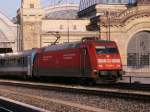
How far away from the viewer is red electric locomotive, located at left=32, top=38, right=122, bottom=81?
35656 millimetres

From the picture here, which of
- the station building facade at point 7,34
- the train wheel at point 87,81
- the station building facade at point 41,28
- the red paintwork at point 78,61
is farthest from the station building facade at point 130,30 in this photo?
the train wheel at point 87,81

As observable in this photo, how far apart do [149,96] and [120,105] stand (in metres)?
2.09

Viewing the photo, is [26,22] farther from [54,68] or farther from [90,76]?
[90,76]

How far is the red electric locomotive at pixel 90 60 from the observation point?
117 feet

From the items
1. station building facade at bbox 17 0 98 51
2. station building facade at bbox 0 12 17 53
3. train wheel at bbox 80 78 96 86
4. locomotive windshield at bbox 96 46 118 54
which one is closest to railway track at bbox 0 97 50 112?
train wheel at bbox 80 78 96 86

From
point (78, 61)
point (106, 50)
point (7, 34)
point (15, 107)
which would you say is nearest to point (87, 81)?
point (78, 61)

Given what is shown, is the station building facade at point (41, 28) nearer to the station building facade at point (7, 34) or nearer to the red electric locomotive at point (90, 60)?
the station building facade at point (7, 34)

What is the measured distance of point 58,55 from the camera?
4306 centimetres

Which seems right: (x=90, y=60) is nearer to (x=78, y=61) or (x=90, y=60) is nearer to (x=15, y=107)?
(x=78, y=61)

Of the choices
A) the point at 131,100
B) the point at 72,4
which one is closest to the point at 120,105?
the point at 131,100

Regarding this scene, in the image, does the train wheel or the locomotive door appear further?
the locomotive door

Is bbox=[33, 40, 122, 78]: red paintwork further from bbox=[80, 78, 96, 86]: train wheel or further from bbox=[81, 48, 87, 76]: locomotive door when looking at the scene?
bbox=[80, 78, 96, 86]: train wheel

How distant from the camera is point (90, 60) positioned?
36.0 meters

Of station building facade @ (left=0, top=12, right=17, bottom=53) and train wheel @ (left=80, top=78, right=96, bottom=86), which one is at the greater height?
station building facade @ (left=0, top=12, right=17, bottom=53)
